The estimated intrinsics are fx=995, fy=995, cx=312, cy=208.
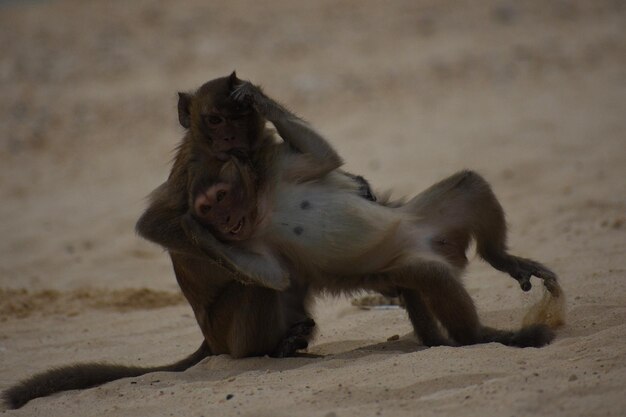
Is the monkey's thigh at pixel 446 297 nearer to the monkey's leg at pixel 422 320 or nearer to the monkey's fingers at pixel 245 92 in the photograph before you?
the monkey's leg at pixel 422 320

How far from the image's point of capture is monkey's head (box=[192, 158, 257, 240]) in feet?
18.9

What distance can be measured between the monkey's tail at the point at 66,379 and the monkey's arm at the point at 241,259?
1024 mm

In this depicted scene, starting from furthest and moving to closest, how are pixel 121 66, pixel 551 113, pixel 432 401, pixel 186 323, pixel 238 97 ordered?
pixel 121 66, pixel 551 113, pixel 186 323, pixel 238 97, pixel 432 401

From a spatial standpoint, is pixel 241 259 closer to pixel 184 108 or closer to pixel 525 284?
pixel 184 108

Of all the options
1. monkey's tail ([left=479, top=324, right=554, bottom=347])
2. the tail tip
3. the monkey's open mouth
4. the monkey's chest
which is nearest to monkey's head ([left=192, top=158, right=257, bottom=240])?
the monkey's open mouth

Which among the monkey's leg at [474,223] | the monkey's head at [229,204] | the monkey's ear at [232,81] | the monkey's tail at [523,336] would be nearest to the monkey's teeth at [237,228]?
the monkey's head at [229,204]

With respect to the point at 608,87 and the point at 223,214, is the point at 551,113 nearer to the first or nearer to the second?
the point at 608,87

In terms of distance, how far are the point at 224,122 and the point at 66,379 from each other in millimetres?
1848

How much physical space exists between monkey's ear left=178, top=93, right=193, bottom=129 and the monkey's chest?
0.90 meters

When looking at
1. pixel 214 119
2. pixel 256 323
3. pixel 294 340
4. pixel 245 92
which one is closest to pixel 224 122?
pixel 214 119

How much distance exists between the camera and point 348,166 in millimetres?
13211

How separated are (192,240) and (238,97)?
94 centimetres

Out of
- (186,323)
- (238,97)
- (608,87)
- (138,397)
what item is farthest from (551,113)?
(138,397)

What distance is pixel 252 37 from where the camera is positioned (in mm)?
18922
